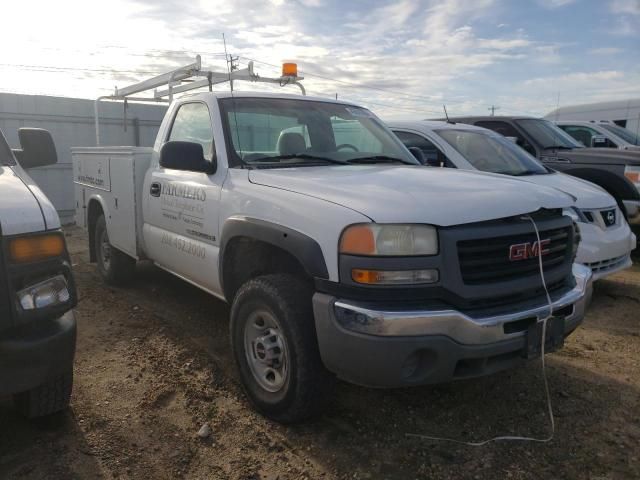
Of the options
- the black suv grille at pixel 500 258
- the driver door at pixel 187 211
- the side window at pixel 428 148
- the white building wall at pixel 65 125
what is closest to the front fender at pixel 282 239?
the driver door at pixel 187 211

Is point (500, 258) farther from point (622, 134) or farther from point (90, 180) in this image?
point (622, 134)

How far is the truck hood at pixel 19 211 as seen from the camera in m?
2.40

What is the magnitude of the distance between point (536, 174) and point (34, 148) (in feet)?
16.7

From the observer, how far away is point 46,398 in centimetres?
283

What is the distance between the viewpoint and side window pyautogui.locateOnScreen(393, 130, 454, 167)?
6252 millimetres

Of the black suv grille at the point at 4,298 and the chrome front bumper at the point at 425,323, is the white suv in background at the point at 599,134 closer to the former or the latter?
the chrome front bumper at the point at 425,323

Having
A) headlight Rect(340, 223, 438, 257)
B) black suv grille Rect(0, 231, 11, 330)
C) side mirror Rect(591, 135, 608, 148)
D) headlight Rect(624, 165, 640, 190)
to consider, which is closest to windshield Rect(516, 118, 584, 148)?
headlight Rect(624, 165, 640, 190)

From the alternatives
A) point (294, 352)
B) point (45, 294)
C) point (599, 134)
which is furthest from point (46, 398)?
point (599, 134)

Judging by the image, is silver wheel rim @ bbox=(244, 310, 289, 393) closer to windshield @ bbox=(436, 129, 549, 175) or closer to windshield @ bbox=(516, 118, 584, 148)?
windshield @ bbox=(436, 129, 549, 175)

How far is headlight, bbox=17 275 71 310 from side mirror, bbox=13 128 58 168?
1.54 m

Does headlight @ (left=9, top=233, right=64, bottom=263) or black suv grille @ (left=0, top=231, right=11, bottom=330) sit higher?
headlight @ (left=9, top=233, right=64, bottom=263)

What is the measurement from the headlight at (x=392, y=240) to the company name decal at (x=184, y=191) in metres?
1.61

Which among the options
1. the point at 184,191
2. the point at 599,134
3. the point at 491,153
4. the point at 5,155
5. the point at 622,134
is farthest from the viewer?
the point at 622,134

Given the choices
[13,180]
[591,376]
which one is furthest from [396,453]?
[13,180]
